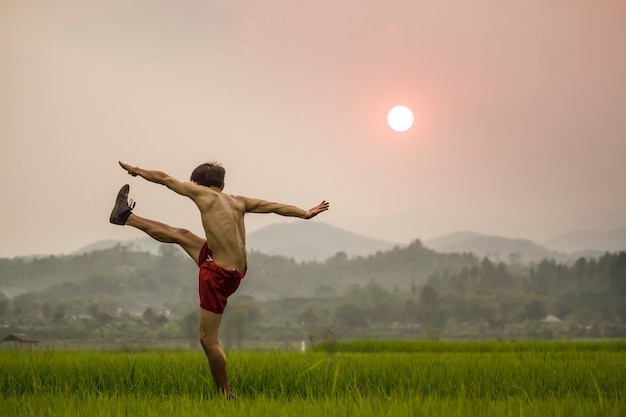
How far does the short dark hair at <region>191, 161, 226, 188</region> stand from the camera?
28.1 ft

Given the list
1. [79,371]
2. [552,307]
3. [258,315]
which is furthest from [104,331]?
[79,371]

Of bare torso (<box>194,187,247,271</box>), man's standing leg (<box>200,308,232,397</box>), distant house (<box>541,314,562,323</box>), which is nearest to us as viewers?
man's standing leg (<box>200,308,232,397</box>)

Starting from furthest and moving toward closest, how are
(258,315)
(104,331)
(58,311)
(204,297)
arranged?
(58,311)
(258,315)
(104,331)
(204,297)

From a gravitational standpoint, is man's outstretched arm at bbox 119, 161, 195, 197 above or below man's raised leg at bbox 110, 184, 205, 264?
above

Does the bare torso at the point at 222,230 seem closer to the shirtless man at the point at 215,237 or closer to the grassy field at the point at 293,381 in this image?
the shirtless man at the point at 215,237

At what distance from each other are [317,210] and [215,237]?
1.13m

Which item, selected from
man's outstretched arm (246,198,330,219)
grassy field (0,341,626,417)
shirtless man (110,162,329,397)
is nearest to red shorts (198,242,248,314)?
shirtless man (110,162,329,397)

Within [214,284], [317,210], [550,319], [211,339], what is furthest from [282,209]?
[550,319]

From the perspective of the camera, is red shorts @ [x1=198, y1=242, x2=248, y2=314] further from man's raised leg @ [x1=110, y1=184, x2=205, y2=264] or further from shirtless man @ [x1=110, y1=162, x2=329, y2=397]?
man's raised leg @ [x1=110, y1=184, x2=205, y2=264]

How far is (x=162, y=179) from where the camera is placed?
8516 millimetres

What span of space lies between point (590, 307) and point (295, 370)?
651 feet

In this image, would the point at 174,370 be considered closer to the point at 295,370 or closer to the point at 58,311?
the point at 295,370

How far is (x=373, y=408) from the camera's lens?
273 inches

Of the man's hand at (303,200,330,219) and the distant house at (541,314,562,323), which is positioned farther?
the distant house at (541,314,562,323)
